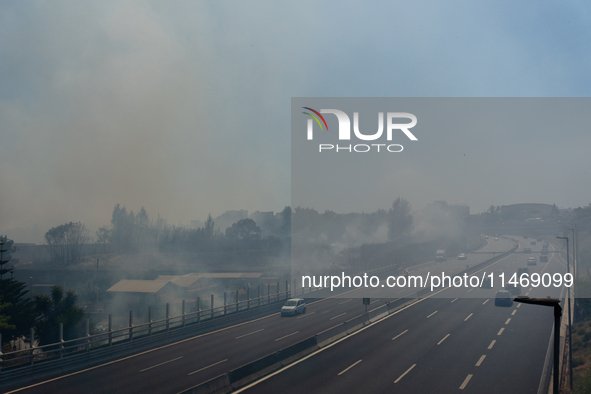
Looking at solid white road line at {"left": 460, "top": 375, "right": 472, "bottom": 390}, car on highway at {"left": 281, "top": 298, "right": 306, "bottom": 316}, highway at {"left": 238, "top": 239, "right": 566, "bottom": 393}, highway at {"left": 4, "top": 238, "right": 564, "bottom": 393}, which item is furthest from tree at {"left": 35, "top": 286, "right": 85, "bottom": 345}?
solid white road line at {"left": 460, "top": 375, "right": 472, "bottom": 390}

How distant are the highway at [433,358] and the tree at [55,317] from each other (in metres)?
20.9

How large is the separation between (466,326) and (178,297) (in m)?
44.7

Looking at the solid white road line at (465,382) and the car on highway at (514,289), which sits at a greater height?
the solid white road line at (465,382)

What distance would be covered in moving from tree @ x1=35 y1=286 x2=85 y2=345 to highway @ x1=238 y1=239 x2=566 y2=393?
68.5ft

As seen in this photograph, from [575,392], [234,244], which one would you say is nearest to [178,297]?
[575,392]

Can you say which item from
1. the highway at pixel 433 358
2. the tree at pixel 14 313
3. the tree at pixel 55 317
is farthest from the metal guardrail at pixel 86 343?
the highway at pixel 433 358

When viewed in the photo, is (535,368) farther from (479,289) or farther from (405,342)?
(479,289)

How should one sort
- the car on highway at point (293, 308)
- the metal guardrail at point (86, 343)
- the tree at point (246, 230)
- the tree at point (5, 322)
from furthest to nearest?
the tree at point (246, 230), the car on highway at point (293, 308), the tree at point (5, 322), the metal guardrail at point (86, 343)

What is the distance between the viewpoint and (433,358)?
2178cm

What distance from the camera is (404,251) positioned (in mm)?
90750

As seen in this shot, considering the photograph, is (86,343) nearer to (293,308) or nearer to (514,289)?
(293,308)

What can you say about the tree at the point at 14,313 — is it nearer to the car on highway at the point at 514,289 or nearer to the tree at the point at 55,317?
the tree at the point at 55,317

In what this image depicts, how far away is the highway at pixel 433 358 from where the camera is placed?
57.1 feet

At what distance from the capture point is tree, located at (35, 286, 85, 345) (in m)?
30.4
